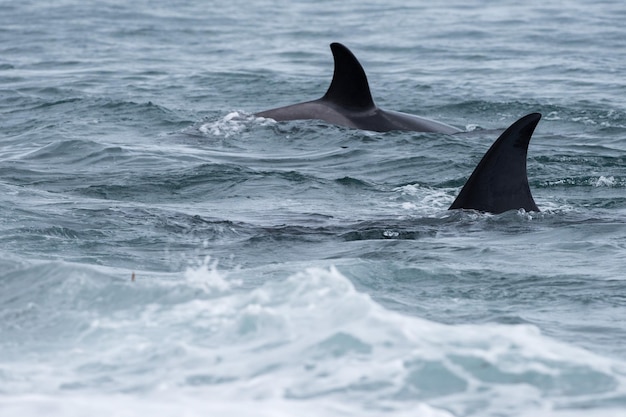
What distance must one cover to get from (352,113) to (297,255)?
7602 mm

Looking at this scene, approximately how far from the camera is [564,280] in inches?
345

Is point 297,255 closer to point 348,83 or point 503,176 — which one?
point 503,176

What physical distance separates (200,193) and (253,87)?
978 cm

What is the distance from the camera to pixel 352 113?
54.8ft

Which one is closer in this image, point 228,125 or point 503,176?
point 503,176

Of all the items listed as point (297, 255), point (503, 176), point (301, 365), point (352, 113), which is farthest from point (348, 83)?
point (301, 365)

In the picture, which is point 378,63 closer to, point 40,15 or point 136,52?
point 136,52

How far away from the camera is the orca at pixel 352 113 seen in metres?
16.4

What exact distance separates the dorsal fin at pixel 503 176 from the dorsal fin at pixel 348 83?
17.9 ft

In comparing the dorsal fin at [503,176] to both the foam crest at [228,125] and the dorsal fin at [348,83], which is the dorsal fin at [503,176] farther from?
the foam crest at [228,125]

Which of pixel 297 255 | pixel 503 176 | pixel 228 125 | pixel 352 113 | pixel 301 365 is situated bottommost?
pixel 228 125

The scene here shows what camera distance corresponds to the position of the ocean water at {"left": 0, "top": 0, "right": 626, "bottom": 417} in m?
6.16

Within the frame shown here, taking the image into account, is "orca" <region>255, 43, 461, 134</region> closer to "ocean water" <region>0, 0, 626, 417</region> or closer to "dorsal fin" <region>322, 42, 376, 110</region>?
"dorsal fin" <region>322, 42, 376, 110</region>

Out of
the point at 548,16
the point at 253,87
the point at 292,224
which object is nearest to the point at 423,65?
the point at 253,87
